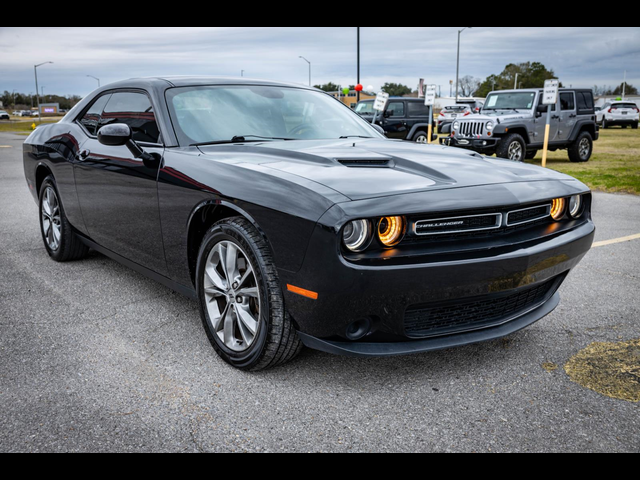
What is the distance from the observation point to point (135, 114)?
385 centimetres

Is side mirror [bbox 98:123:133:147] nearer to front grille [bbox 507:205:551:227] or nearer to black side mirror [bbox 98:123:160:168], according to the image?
black side mirror [bbox 98:123:160:168]

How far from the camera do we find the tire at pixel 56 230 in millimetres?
4684

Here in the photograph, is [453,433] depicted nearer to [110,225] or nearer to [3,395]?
[3,395]

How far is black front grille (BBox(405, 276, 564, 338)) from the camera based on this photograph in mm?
2541

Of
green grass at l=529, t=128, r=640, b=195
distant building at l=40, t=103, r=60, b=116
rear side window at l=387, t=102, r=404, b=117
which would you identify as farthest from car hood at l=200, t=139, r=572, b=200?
distant building at l=40, t=103, r=60, b=116

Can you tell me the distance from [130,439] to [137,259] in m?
1.59

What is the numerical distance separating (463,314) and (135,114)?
2521mm

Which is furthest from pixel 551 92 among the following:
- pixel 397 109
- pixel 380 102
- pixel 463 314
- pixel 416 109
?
pixel 463 314

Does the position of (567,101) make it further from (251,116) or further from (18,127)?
(18,127)

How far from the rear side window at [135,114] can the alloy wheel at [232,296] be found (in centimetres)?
102

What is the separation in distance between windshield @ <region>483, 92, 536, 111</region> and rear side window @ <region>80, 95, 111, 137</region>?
1207cm

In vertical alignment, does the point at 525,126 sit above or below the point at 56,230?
above
